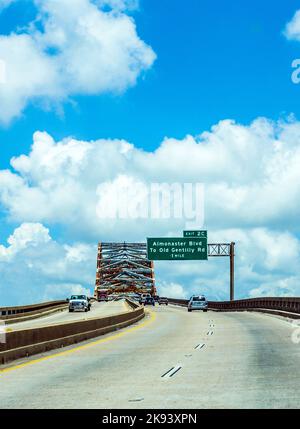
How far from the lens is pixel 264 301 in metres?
57.9

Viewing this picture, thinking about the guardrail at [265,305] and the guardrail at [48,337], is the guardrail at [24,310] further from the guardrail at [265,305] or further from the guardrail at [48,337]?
the guardrail at [48,337]

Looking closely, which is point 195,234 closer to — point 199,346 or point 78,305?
point 78,305

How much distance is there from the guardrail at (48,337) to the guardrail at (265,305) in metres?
13.4

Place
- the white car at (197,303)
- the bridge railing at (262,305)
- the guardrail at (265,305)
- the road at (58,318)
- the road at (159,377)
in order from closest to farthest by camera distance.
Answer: the road at (159,377) < the guardrail at (265,305) < the bridge railing at (262,305) < the road at (58,318) < the white car at (197,303)

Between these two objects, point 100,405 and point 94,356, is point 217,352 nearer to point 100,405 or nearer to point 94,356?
point 94,356

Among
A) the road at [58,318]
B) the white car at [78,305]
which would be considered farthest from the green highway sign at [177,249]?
the road at [58,318]

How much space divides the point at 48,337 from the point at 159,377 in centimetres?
858

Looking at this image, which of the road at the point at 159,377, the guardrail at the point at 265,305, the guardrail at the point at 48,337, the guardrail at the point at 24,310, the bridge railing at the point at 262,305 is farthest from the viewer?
the guardrail at the point at 24,310

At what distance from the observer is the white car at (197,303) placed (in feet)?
237

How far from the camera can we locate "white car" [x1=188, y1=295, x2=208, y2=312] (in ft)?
237

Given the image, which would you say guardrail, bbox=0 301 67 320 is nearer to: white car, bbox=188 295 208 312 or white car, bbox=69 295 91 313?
white car, bbox=69 295 91 313

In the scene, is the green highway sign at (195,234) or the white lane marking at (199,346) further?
the green highway sign at (195,234)

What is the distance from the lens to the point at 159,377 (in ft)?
47.2

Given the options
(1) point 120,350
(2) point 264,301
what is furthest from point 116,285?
(1) point 120,350
